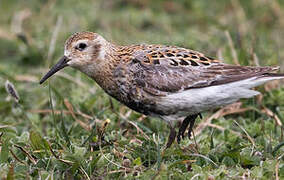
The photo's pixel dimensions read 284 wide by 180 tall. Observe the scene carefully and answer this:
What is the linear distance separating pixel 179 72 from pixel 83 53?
1046 millimetres

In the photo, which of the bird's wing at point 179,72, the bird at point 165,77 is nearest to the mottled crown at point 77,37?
the bird at point 165,77

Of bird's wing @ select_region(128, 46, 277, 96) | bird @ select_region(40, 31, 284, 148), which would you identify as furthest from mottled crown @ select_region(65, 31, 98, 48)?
bird's wing @ select_region(128, 46, 277, 96)

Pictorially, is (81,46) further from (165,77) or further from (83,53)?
(165,77)

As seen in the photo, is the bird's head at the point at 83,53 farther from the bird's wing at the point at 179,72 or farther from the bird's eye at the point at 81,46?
the bird's wing at the point at 179,72

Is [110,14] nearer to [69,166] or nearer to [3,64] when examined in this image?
[3,64]

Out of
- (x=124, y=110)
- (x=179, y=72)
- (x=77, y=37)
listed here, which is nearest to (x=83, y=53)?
(x=77, y=37)

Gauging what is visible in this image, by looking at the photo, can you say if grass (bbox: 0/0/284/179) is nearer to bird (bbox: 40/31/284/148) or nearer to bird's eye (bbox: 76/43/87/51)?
bird (bbox: 40/31/284/148)

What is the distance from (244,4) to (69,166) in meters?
6.74

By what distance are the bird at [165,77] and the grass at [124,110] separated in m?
0.35

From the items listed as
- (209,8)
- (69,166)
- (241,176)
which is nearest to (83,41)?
(69,166)

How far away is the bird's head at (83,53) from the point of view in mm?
5801

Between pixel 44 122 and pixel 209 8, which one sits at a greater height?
pixel 209 8

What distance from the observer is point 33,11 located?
34.6 ft

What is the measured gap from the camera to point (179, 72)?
18.3 feet
